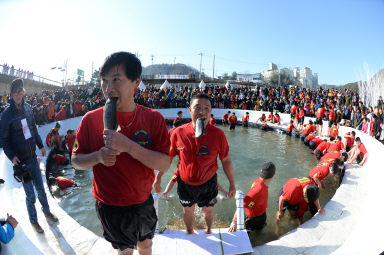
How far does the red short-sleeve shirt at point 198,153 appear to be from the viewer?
2760 mm

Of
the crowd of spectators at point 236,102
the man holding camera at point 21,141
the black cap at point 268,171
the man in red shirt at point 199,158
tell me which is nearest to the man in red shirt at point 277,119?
the crowd of spectators at point 236,102

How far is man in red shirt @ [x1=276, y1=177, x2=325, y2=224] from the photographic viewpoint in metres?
3.97

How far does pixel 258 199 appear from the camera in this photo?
3.52 meters

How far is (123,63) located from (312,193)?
3.77m

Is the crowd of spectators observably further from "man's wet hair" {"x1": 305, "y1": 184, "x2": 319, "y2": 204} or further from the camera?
the camera

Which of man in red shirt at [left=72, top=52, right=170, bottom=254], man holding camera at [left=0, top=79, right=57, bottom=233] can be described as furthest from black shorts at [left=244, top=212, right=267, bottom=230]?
man holding camera at [left=0, top=79, right=57, bottom=233]

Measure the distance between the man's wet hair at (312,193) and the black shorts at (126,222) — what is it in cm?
314

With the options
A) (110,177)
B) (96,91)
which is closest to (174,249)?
(110,177)

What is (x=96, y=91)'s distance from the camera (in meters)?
23.1

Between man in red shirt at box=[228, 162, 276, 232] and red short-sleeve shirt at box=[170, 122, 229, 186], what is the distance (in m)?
0.99

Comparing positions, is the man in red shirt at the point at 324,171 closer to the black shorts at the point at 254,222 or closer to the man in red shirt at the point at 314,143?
the black shorts at the point at 254,222

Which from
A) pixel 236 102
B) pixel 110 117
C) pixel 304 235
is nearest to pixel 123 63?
pixel 110 117

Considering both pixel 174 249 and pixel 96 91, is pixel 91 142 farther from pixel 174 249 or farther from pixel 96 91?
pixel 96 91

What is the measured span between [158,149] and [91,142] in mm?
459
